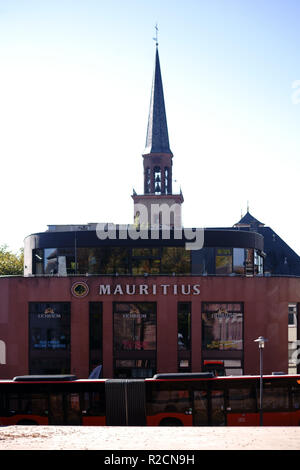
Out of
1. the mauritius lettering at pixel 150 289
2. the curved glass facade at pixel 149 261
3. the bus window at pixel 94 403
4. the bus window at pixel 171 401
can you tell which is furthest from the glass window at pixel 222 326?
the bus window at pixel 94 403

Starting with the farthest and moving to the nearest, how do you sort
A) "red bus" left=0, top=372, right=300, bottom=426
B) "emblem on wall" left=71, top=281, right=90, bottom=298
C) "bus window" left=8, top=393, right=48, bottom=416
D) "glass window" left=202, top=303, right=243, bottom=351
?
"emblem on wall" left=71, top=281, right=90, bottom=298 → "glass window" left=202, top=303, right=243, bottom=351 → "bus window" left=8, top=393, right=48, bottom=416 → "red bus" left=0, top=372, right=300, bottom=426

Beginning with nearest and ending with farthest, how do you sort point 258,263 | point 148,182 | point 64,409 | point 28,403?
point 64,409
point 28,403
point 258,263
point 148,182

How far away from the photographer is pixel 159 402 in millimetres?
29781

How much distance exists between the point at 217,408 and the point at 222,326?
1426cm

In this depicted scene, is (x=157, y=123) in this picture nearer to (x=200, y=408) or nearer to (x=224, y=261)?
(x=224, y=261)

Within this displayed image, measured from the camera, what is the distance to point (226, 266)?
1826 inches

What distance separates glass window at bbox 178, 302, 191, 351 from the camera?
1720 inches

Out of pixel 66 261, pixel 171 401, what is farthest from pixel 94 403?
pixel 66 261

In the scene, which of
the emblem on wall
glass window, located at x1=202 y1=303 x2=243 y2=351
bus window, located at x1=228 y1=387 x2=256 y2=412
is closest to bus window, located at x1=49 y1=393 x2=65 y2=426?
bus window, located at x1=228 y1=387 x2=256 y2=412

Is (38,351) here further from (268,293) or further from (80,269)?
(268,293)

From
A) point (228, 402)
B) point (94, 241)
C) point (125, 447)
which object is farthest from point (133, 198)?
point (125, 447)

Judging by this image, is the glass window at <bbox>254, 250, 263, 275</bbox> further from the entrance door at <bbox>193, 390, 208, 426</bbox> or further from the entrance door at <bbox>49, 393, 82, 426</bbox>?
the entrance door at <bbox>49, 393, 82, 426</bbox>

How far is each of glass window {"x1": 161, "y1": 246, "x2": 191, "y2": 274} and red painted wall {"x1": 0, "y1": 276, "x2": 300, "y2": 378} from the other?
151 centimetres

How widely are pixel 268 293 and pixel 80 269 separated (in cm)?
1325
